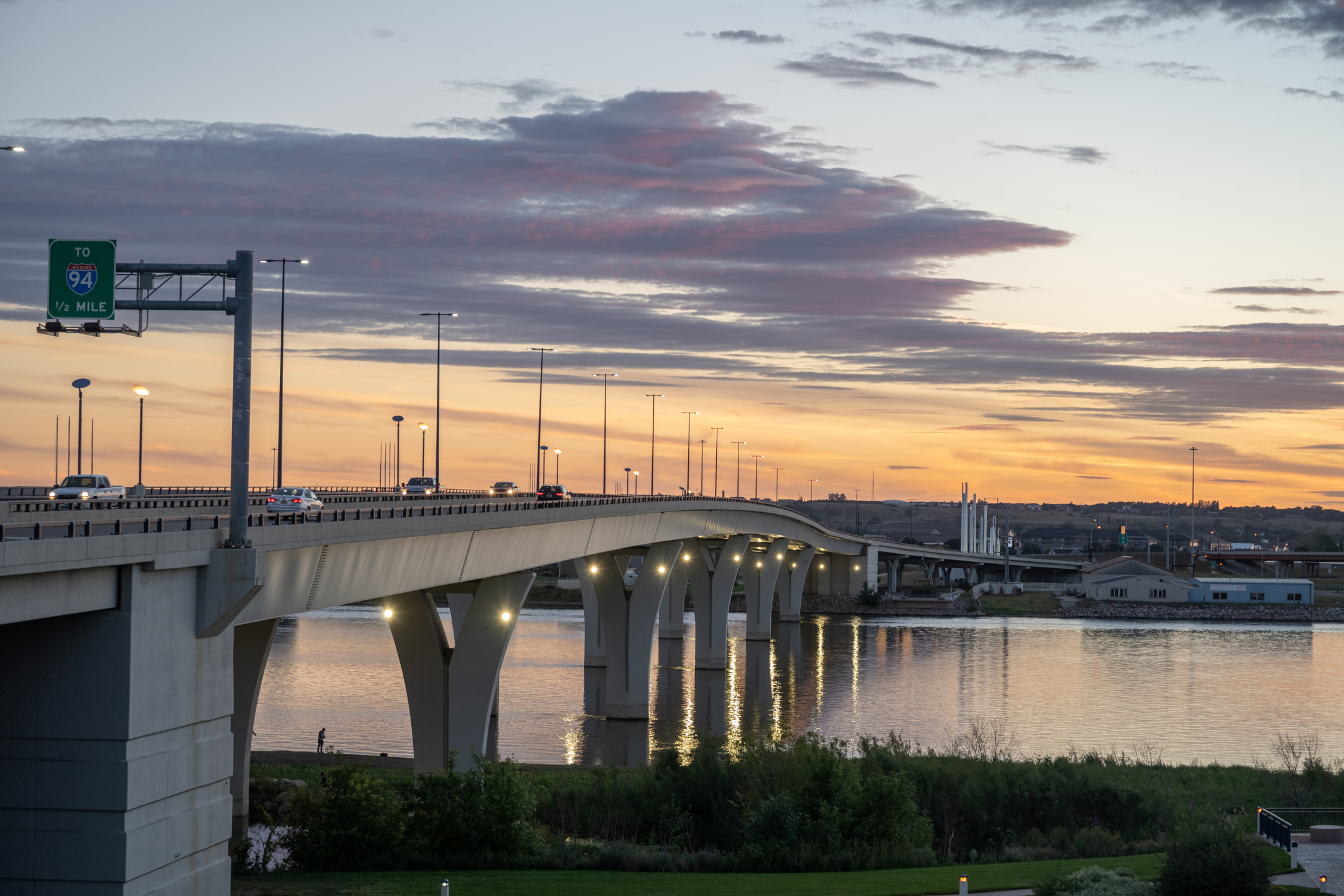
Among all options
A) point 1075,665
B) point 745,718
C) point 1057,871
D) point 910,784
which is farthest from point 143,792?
point 1075,665

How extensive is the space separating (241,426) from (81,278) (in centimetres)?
477

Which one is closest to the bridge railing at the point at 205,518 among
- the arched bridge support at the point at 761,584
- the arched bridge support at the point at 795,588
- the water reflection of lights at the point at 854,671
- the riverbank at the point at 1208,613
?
the water reflection of lights at the point at 854,671

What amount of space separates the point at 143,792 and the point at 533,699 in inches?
2286

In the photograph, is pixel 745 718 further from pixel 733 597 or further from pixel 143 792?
pixel 733 597

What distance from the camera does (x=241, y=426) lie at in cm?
2542

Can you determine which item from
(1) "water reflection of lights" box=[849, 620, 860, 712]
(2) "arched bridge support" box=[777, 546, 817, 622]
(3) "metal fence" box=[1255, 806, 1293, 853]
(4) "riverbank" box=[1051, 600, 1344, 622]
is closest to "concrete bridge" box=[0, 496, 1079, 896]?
(3) "metal fence" box=[1255, 806, 1293, 853]

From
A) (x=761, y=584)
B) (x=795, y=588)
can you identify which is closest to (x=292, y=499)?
(x=761, y=584)

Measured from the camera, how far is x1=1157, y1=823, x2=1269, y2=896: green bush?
2422 centimetres

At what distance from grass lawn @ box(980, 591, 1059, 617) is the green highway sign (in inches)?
5822

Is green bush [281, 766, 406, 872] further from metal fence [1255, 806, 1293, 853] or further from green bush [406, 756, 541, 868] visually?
metal fence [1255, 806, 1293, 853]

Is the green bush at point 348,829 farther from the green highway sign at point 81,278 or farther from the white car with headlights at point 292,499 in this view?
the white car with headlights at point 292,499

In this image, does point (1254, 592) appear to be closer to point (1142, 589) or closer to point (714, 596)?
point (1142, 589)

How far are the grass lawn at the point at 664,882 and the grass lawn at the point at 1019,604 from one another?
447ft

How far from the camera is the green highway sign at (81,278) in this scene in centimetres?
2641
